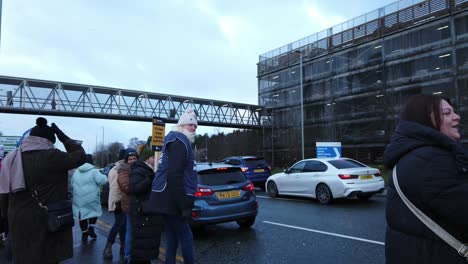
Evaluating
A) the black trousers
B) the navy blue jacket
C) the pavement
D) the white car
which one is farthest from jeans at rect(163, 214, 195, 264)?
the white car

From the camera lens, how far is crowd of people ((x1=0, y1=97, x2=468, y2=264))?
1972mm

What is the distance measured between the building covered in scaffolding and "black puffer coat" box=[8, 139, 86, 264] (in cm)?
3346

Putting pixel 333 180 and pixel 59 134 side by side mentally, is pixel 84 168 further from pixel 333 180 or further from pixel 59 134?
pixel 333 180

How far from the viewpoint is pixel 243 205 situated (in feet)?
26.9

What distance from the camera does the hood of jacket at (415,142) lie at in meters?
1.97

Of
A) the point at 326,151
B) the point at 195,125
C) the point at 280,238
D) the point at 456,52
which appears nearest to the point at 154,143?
the point at 280,238

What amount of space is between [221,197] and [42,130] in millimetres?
4676

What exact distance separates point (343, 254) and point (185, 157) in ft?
11.4

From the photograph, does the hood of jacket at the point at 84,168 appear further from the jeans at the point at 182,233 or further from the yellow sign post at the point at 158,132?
the jeans at the point at 182,233

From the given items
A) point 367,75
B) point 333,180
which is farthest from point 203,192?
point 367,75

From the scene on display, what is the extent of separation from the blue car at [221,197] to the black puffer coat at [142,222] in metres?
2.70

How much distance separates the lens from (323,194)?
41.5 ft

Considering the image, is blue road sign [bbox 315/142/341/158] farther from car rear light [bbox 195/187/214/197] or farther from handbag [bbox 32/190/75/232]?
handbag [bbox 32/190/75/232]

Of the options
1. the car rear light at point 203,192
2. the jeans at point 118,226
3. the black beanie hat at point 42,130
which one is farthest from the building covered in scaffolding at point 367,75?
the black beanie hat at point 42,130
